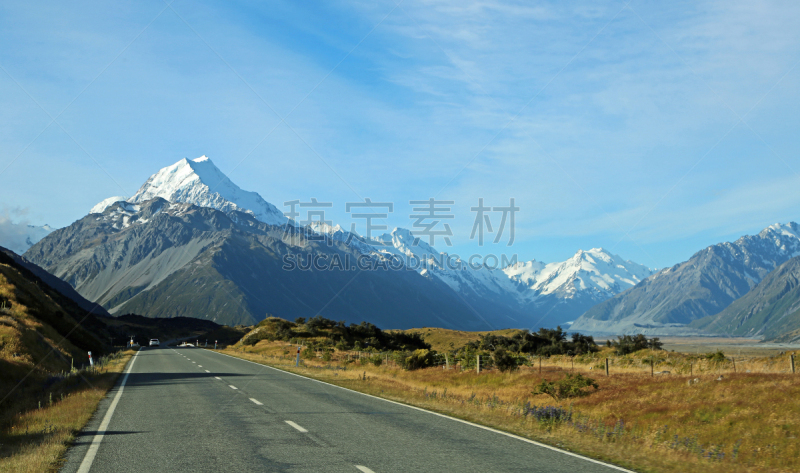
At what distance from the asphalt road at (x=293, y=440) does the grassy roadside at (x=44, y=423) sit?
35 centimetres

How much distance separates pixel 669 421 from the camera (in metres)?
15.4

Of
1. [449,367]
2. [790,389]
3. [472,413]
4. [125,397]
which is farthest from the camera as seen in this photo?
[449,367]

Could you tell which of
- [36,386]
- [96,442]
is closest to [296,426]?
[96,442]

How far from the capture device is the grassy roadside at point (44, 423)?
31.3 feet

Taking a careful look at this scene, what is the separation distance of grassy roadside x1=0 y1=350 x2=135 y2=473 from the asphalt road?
1.15ft

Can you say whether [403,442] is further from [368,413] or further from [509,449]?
[368,413]

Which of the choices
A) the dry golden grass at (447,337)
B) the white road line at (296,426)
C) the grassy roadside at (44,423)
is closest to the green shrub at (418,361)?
the grassy roadside at (44,423)

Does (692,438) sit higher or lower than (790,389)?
lower

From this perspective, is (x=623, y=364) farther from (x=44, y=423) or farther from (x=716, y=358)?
(x=44, y=423)

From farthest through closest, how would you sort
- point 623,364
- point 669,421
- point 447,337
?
1. point 447,337
2. point 623,364
3. point 669,421

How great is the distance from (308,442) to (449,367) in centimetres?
2554

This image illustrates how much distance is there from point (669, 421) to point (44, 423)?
15.6m

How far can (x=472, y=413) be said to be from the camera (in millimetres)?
16750

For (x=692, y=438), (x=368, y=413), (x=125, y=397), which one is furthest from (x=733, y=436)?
(x=125, y=397)
